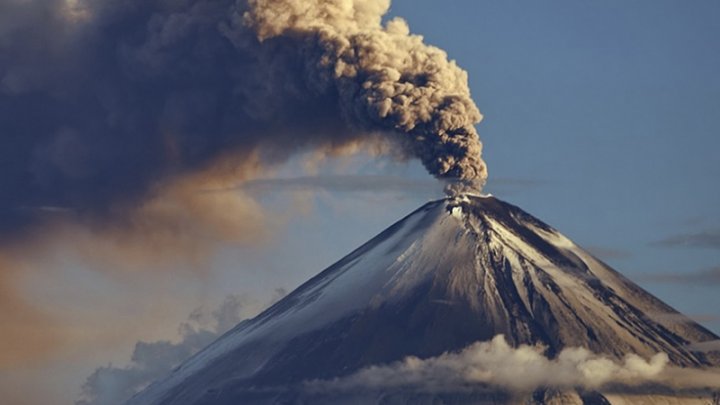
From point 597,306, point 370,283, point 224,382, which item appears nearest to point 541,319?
point 597,306

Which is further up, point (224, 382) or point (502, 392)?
point (224, 382)

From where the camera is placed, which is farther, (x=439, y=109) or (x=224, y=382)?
(x=224, y=382)

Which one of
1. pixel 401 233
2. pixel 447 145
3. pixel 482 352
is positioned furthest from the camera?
pixel 401 233

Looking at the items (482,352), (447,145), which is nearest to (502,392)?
(482,352)

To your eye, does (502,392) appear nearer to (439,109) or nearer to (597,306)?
(597,306)

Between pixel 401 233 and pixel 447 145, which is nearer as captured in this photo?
pixel 447 145

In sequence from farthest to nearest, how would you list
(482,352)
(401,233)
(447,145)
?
(401,233) < (482,352) < (447,145)

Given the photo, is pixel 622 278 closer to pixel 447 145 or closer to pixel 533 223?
pixel 533 223
